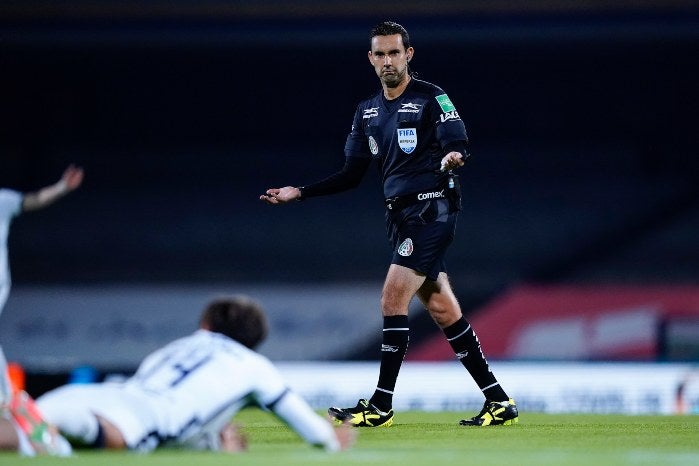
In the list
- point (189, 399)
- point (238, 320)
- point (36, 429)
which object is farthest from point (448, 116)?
point (36, 429)

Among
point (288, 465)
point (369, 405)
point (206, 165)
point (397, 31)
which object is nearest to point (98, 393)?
point (288, 465)

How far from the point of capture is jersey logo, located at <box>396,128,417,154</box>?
284 inches

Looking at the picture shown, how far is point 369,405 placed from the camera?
7.11 meters

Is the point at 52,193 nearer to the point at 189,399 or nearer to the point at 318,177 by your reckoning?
the point at 189,399

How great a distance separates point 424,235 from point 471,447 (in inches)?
72.0

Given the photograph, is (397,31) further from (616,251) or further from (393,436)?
(616,251)

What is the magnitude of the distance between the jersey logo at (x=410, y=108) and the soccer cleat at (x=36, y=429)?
3.27 m

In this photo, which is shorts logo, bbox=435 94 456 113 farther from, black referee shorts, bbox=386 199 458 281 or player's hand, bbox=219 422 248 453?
player's hand, bbox=219 422 248 453

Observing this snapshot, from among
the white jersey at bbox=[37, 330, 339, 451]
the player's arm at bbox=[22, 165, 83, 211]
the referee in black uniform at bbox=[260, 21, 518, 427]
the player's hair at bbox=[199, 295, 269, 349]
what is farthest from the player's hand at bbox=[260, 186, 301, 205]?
the white jersey at bbox=[37, 330, 339, 451]

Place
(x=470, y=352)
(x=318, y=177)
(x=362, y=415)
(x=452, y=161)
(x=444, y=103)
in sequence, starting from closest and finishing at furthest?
(x=452, y=161)
(x=362, y=415)
(x=444, y=103)
(x=470, y=352)
(x=318, y=177)

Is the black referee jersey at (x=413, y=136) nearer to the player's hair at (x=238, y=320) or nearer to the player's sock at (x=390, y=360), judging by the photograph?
the player's sock at (x=390, y=360)

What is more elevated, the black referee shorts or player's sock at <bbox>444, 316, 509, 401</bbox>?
the black referee shorts

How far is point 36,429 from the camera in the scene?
4.57 metres

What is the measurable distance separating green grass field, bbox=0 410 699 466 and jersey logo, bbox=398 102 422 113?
1774 millimetres
